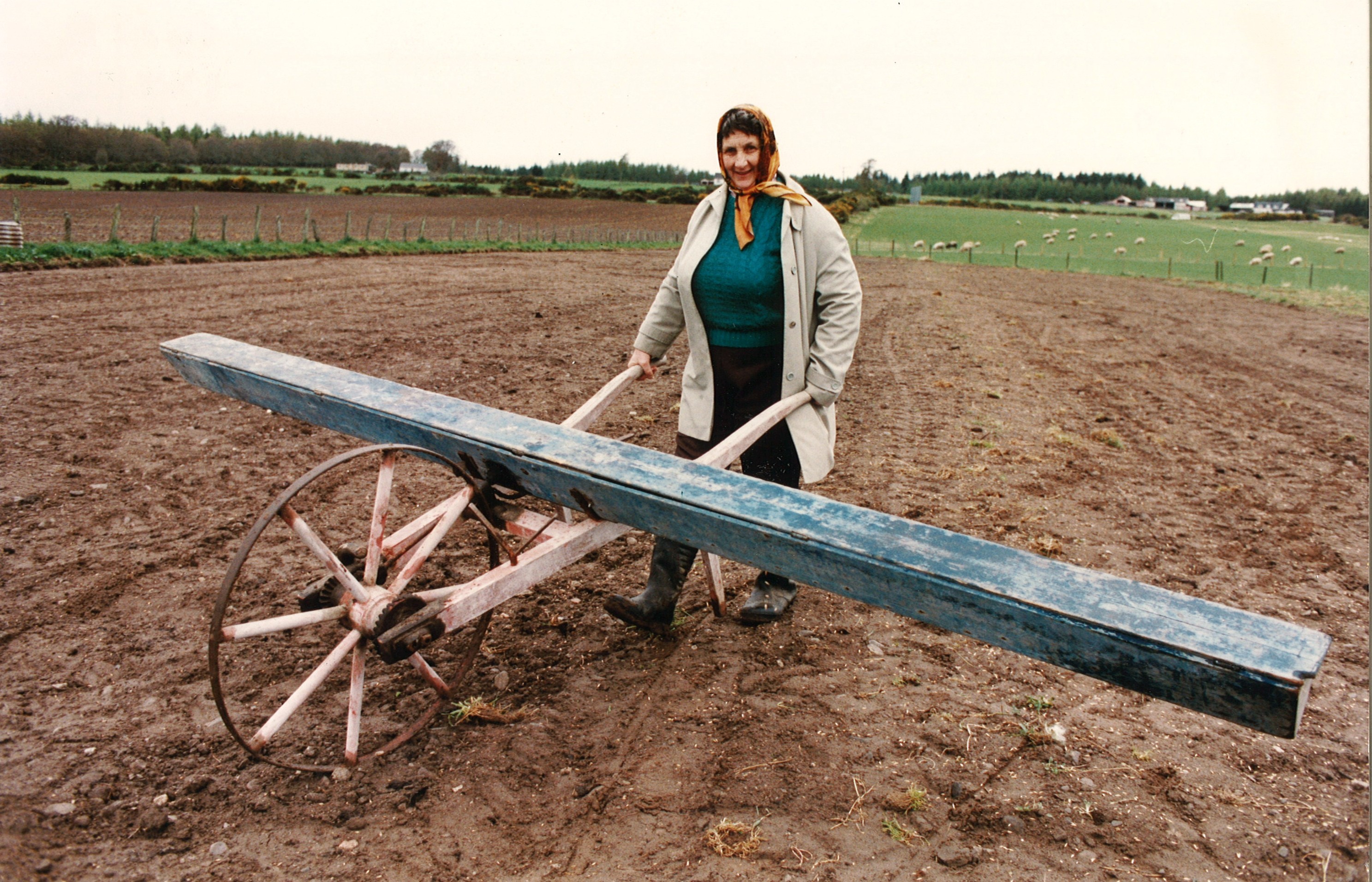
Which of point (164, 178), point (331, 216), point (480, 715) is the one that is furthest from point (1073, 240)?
point (164, 178)

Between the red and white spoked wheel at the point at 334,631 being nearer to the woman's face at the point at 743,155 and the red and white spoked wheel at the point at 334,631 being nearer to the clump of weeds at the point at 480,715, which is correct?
the clump of weeds at the point at 480,715

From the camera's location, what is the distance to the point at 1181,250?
2689cm

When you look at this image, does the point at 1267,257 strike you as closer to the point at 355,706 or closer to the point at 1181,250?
the point at 1181,250

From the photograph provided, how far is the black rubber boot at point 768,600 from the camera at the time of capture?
12.4 ft

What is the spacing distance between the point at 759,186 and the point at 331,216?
124 feet

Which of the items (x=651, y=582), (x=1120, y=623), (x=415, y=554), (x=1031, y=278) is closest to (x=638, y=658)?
(x=651, y=582)

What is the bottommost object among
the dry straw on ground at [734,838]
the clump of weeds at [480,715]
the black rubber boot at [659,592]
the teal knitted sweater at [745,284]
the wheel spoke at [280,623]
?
the dry straw on ground at [734,838]

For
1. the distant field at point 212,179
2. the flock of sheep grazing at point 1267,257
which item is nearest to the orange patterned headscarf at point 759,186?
the flock of sheep grazing at point 1267,257

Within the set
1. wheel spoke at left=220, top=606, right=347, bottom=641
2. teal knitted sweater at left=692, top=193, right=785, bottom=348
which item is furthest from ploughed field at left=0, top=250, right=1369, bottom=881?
teal knitted sweater at left=692, top=193, right=785, bottom=348

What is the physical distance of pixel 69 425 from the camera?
19.4 ft

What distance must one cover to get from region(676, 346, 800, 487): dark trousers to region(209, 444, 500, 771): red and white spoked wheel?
3.52 feet

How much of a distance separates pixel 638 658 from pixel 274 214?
38.7m

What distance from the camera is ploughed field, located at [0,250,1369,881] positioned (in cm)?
250

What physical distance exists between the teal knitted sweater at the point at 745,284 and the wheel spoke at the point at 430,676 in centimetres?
167
